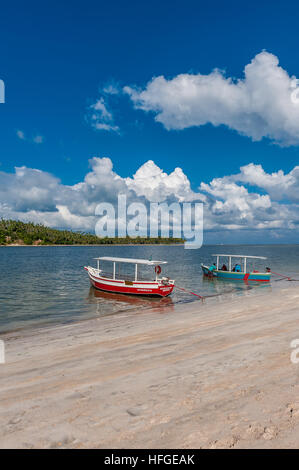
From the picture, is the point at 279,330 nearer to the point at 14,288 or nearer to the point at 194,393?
the point at 194,393

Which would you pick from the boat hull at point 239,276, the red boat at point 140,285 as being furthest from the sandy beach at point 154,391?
the boat hull at point 239,276

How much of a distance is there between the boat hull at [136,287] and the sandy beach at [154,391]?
15422 millimetres

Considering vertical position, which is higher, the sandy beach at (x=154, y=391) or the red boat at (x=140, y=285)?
the sandy beach at (x=154, y=391)

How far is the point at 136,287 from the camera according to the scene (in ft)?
102

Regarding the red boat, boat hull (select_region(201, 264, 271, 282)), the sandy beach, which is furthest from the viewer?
boat hull (select_region(201, 264, 271, 282))

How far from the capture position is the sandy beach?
229 inches

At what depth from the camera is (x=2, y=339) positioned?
15859 millimetres

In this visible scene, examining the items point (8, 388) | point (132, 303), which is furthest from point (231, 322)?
point (132, 303)

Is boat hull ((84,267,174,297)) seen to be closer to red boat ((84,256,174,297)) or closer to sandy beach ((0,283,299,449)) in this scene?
red boat ((84,256,174,297))

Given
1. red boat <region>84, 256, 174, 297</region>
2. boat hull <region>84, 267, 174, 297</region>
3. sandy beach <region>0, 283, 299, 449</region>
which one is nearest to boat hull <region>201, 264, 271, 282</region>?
red boat <region>84, 256, 174, 297</region>

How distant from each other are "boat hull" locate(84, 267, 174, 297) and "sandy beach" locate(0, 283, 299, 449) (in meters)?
15.4

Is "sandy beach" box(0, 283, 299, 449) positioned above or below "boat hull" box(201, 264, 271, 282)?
above

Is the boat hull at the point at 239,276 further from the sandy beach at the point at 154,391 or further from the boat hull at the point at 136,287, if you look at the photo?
the sandy beach at the point at 154,391

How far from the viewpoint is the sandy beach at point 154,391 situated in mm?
5816
